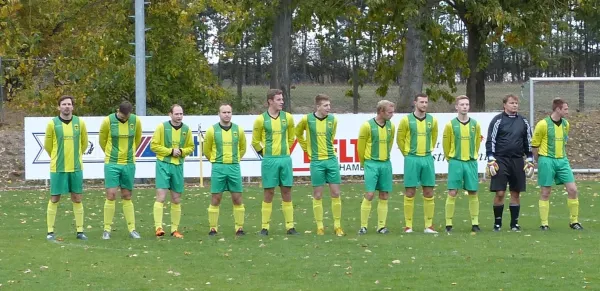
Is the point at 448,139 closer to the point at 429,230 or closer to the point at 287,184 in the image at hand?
the point at 429,230


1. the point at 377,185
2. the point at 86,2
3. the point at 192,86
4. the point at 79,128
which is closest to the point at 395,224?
the point at 377,185

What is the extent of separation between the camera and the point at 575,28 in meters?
42.1

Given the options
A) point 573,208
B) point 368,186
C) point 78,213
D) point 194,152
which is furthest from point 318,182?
point 194,152

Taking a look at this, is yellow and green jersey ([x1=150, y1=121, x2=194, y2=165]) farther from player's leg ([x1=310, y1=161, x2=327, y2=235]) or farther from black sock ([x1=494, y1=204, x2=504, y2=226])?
black sock ([x1=494, y1=204, x2=504, y2=226])

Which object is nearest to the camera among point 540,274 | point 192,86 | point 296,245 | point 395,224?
point 540,274

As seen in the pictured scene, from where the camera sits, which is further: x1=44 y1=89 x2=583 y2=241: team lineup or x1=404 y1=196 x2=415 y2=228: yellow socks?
x1=404 y1=196 x2=415 y2=228: yellow socks

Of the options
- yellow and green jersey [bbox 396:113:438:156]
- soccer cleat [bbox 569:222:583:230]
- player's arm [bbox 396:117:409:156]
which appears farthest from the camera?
soccer cleat [bbox 569:222:583:230]

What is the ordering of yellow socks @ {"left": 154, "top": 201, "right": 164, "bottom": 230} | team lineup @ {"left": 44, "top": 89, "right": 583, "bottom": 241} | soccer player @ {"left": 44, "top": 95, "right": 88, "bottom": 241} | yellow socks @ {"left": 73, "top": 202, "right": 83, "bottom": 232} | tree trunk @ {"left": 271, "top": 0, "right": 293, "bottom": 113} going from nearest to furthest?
soccer player @ {"left": 44, "top": 95, "right": 88, "bottom": 241} → yellow socks @ {"left": 73, "top": 202, "right": 83, "bottom": 232} → team lineup @ {"left": 44, "top": 89, "right": 583, "bottom": 241} → yellow socks @ {"left": 154, "top": 201, "right": 164, "bottom": 230} → tree trunk @ {"left": 271, "top": 0, "right": 293, "bottom": 113}

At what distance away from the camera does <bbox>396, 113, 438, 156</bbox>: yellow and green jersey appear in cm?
1507

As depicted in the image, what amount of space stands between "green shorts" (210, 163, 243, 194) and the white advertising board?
9.47m

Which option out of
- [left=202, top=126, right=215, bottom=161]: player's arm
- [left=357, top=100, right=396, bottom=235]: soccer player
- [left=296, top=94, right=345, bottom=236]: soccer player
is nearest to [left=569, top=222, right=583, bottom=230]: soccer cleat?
[left=357, top=100, right=396, bottom=235]: soccer player

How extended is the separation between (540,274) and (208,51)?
3147 centimetres

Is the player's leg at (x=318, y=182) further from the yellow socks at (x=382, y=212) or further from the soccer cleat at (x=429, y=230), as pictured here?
the soccer cleat at (x=429, y=230)

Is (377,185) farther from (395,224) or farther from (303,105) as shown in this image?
(303,105)
